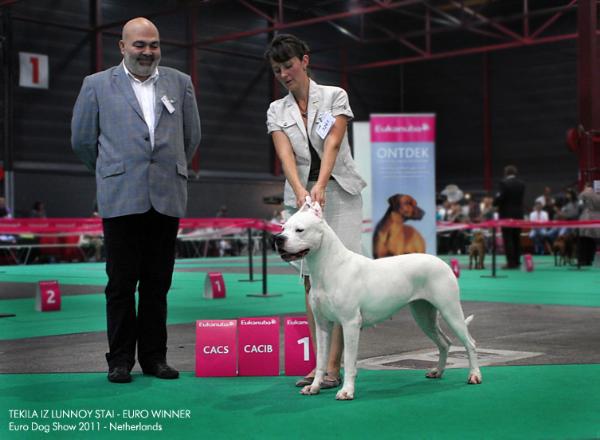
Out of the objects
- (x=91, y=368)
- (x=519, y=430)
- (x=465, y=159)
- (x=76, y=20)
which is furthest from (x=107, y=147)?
(x=465, y=159)

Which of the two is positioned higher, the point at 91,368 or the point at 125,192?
the point at 125,192

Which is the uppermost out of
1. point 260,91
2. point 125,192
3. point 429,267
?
point 260,91

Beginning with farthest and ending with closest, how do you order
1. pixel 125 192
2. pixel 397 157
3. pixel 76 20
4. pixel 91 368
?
pixel 76 20, pixel 397 157, pixel 91 368, pixel 125 192

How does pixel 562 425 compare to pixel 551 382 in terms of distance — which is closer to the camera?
pixel 562 425

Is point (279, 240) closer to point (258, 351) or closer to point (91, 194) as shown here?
point (258, 351)

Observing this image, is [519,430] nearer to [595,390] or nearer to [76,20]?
[595,390]

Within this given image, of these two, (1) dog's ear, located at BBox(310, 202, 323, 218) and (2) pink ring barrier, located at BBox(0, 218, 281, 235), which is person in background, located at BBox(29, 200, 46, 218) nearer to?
(2) pink ring barrier, located at BBox(0, 218, 281, 235)

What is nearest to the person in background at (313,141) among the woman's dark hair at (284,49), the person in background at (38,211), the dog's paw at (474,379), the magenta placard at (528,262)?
the woman's dark hair at (284,49)

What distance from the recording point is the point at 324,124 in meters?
3.84

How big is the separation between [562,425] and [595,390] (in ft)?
2.37

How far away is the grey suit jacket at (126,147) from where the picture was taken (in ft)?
12.6

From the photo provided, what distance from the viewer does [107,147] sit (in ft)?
12.8

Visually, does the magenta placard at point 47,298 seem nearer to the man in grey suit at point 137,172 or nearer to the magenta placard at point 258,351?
the man in grey suit at point 137,172

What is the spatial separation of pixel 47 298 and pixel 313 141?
4479 mm
